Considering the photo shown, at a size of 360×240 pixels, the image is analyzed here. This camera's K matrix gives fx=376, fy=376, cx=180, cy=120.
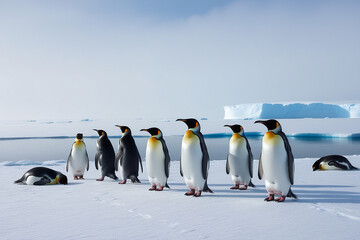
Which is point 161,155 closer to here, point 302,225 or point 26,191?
point 26,191

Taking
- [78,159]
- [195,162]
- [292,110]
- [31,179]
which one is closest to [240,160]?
[195,162]

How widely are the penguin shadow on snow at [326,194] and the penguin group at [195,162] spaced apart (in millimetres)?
311

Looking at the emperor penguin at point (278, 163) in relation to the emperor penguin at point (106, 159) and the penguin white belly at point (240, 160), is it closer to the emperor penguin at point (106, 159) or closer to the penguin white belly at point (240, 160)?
the penguin white belly at point (240, 160)

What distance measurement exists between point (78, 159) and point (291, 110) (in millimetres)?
43854

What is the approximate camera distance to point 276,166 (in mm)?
4137

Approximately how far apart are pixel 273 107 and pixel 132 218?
142 feet

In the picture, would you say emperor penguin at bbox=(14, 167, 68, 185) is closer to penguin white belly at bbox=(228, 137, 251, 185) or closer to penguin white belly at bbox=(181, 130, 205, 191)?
penguin white belly at bbox=(181, 130, 205, 191)

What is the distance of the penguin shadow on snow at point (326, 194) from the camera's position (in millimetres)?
4199

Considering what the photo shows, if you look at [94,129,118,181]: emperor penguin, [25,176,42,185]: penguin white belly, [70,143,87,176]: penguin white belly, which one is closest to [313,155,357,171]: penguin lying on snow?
[94,129,118,181]: emperor penguin

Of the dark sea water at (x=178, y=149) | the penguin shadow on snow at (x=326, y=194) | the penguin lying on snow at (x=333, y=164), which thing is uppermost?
the penguin shadow on snow at (x=326, y=194)

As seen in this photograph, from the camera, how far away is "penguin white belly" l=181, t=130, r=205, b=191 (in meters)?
4.57

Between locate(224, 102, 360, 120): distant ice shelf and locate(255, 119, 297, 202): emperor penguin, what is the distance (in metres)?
39.9

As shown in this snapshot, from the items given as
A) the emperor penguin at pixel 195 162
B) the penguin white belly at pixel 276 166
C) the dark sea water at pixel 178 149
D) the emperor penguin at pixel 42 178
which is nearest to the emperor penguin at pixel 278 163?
the penguin white belly at pixel 276 166

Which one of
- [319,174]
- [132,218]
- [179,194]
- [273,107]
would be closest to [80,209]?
[132,218]
